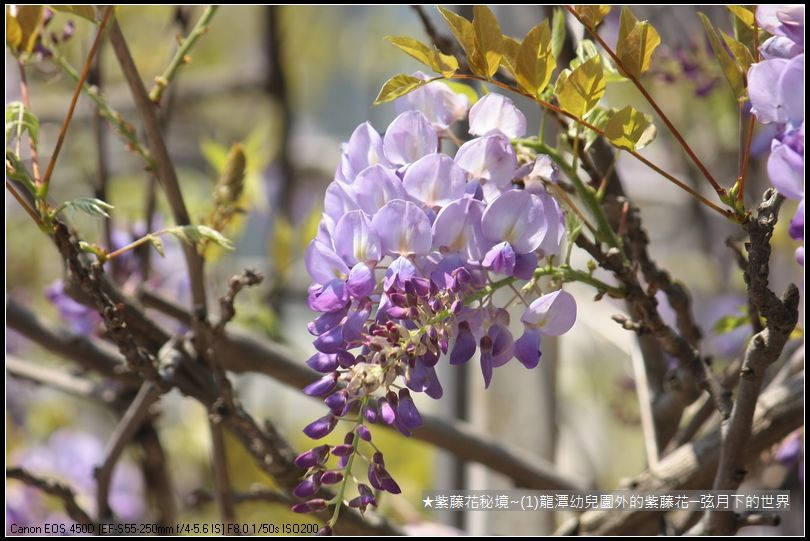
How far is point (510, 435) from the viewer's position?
102cm

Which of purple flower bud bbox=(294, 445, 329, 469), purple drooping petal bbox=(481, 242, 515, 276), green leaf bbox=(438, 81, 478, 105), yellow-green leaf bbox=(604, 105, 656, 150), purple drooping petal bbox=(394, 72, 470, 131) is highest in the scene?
green leaf bbox=(438, 81, 478, 105)

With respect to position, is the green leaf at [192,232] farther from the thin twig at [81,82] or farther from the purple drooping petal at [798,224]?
the purple drooping petal at [798,224]

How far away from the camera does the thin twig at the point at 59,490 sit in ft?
2.18

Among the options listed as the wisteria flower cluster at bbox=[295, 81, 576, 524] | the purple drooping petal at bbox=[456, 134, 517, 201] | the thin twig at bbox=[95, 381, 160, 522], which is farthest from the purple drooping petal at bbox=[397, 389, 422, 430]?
the thin twig at bbox=[95, 381, 160, 522]

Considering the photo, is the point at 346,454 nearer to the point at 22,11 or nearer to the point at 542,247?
the point at 542,247

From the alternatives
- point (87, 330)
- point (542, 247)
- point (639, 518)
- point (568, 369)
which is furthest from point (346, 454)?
point (568, 369)

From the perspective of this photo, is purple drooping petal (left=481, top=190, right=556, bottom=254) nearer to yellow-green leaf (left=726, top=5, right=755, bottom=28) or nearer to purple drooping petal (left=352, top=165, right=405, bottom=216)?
purple drooping petal (left=352, top=165, right=405, bottom=216)

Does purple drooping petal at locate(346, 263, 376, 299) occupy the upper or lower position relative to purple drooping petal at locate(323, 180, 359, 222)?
lower

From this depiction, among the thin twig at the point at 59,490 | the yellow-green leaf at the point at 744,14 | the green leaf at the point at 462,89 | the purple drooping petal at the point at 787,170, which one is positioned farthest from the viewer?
the thin twig at the point at 59,490

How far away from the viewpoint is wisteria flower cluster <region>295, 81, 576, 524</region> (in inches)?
16.0

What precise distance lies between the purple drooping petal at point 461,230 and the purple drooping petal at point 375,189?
0.03 m

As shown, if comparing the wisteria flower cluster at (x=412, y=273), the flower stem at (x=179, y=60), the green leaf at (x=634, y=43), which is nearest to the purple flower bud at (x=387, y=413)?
the wisteria flower cluster at (x=412, y=273)

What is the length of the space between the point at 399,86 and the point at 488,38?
0.05 metres

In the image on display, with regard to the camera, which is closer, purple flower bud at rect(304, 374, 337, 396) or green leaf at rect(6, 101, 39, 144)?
purple flower bud at rect(304, 374, 337, 396)
